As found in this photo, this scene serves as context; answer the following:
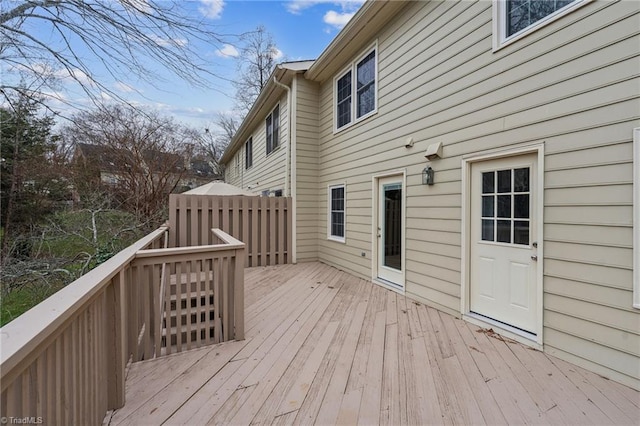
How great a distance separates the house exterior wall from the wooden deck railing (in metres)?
3.99

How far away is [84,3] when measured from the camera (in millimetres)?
2422

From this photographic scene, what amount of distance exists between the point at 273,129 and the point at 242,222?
3.48 metres

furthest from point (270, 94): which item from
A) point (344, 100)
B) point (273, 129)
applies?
point (344, 100)

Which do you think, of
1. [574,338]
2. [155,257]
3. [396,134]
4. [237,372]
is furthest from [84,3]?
[574,338]

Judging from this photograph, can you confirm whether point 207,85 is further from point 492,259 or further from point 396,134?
point 492,259

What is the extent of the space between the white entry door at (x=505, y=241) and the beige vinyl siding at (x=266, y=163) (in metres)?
4.99

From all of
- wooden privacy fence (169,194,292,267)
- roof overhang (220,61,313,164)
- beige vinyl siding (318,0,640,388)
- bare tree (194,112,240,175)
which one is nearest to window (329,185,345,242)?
wooden privacy fence (169,194,292,267)

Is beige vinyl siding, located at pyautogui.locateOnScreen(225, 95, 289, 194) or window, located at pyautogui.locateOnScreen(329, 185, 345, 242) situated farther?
beige vinyl siding, located at pyautogui.locateOnScreen(225, 95, 289, 194)

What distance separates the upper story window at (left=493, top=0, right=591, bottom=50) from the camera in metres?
2.69

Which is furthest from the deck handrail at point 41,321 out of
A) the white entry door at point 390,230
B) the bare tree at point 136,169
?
the bare tree at point 136,169

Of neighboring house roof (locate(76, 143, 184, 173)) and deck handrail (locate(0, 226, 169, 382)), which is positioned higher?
neighboring house roof (locate(76, 143, 184, 173))

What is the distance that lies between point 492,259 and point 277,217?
4.74 meters

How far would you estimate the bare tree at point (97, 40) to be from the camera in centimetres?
247

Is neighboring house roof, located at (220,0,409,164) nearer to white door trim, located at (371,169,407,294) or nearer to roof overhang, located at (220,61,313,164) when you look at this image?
roof overhang, located at (220,61,313,164)
